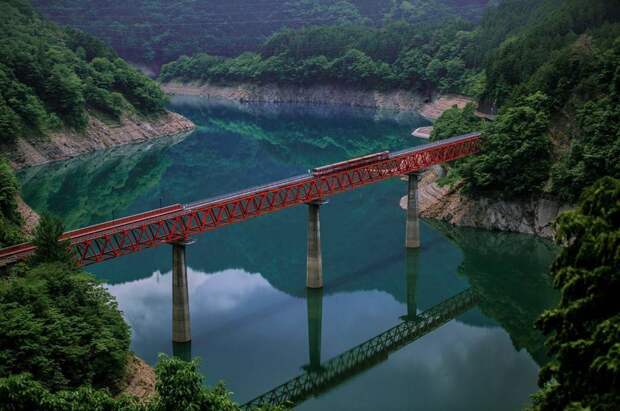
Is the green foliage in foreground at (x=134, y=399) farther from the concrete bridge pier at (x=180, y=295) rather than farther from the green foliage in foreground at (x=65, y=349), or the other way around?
the concrete bridge pier at (x=180, y=295)

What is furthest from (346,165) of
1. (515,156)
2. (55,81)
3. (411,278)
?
(55,81)

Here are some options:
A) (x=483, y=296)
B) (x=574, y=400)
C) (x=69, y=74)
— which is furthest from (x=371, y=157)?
(x=69, y=74)

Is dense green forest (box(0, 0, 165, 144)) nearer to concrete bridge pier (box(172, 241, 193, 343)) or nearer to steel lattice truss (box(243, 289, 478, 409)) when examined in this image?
concrete bridge pier (box(172, 241, 193, 343))

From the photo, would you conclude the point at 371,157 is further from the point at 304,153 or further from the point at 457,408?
the point at 304,153

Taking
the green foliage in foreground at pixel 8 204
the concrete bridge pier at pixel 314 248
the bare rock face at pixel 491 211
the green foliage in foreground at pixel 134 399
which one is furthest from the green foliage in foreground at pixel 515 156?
the green foliage in foreground at pixel 134 399

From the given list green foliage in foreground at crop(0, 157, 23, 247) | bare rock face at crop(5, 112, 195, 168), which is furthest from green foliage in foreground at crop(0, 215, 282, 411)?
bare rock face at crop(5, 112, 195, 168)

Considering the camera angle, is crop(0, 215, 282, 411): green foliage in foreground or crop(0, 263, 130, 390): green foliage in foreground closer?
crop(0, 215, 282, 411): green foliage in foreground
